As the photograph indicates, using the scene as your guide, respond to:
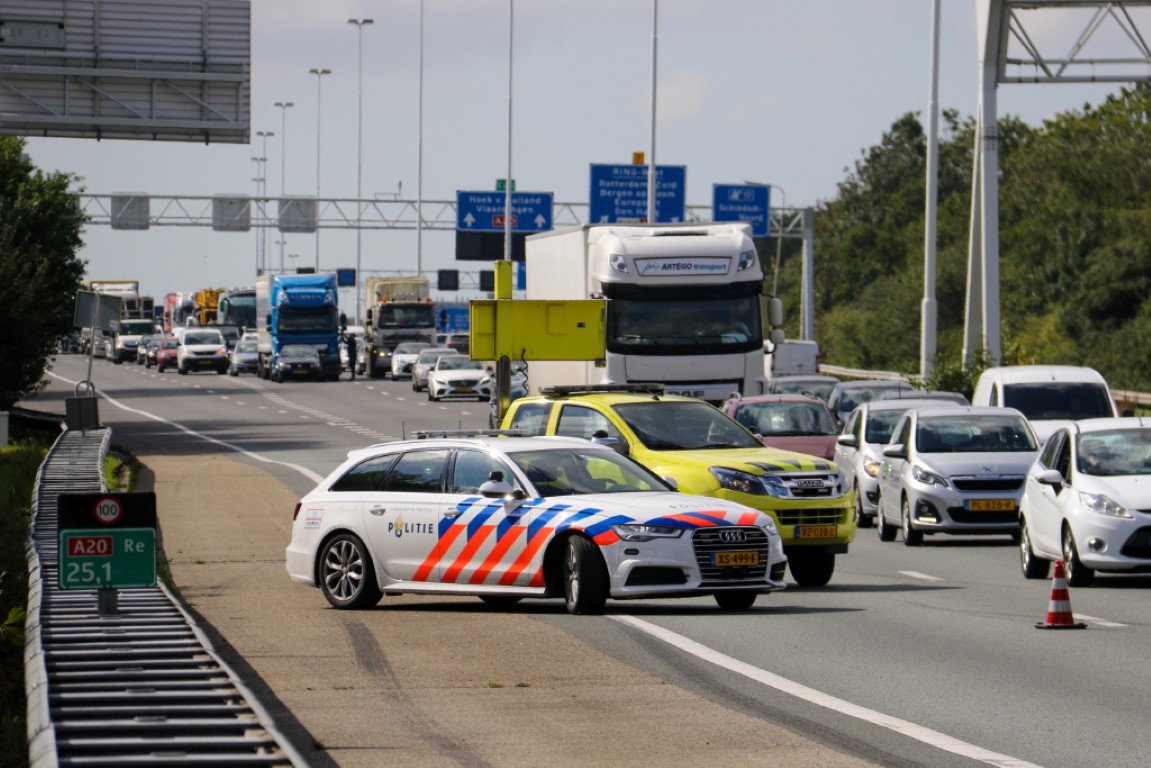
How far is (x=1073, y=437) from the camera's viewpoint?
19.3 meters

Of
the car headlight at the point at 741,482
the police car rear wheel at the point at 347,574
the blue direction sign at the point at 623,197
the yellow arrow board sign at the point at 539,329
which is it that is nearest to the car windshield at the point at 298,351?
the blue direction sign at the point at 623,197

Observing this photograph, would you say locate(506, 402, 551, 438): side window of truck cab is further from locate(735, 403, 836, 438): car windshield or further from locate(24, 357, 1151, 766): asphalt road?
locate(735, 403, 836, 438): car windshield

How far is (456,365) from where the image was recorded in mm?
69500

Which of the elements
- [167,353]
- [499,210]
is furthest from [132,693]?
[167,353]

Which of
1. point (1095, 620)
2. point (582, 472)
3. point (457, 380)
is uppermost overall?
point (582, 472)

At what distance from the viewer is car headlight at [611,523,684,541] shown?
51.0 feet

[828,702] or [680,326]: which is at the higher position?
[680,326]

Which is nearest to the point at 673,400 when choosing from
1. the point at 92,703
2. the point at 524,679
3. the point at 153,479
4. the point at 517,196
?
the point at 524,679

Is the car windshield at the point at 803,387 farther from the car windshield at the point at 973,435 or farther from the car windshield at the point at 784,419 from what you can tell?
the car windshield at the point at 973,435

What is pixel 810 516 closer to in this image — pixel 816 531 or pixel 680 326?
pixel 816 531

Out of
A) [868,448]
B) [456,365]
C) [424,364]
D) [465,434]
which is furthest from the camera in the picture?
[424,364]

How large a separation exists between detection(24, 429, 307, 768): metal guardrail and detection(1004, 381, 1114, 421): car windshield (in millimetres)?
17334

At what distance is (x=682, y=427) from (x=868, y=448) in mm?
7533

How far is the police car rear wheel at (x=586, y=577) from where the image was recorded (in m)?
15.6
